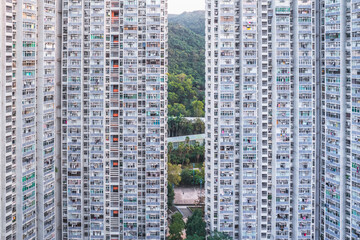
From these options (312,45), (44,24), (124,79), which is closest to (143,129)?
(124,79)

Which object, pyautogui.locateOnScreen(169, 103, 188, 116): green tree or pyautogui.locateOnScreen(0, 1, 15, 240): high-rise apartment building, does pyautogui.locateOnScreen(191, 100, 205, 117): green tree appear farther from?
pyautogui.locateOnScreen(0, 1, 15, 240): high-rise apartment building

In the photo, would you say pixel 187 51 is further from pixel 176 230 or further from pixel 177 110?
pixel 176 230

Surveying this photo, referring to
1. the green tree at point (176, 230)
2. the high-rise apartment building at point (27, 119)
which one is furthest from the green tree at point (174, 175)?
the high-rise apartment building at point (27, 119)

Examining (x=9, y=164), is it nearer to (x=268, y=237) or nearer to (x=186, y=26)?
(x=268, y=237)

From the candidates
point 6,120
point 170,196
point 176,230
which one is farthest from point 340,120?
point 6,120

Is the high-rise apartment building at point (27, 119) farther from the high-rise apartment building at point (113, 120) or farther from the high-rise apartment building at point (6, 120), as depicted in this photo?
the high-rise apartment building at point (113, 120)

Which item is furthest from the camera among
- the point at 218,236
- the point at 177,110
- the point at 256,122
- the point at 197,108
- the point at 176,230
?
the point at 197,108
